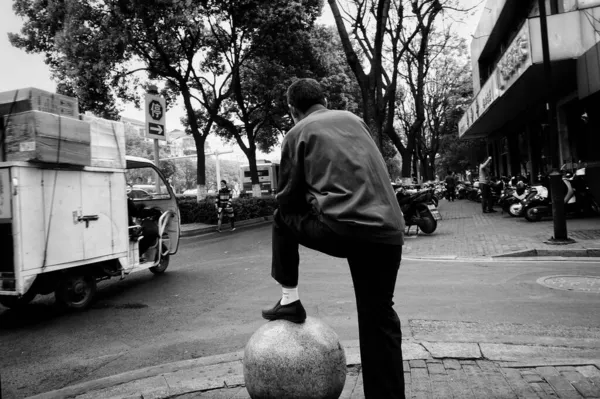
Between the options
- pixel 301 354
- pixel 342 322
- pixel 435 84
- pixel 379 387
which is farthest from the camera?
pixel 435 84

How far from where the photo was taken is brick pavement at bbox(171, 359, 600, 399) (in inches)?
108

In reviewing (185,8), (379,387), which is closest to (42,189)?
(379,387)

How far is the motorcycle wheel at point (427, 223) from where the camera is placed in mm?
11656

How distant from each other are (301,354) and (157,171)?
6.49m

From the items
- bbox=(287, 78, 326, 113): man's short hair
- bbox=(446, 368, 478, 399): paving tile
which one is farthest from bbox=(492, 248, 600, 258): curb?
bbox=(287, 78, 326, 113): man's short hair

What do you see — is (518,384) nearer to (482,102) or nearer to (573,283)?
(573,283)

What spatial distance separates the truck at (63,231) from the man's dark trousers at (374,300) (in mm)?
3771

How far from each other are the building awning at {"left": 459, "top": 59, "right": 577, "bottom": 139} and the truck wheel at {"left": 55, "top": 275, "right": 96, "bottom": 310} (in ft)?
27.3

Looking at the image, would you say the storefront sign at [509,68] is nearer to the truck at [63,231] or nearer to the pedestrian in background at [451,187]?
the pedestrian in background at [451,187]

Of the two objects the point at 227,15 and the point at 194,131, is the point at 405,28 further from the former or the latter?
the point at 194,131

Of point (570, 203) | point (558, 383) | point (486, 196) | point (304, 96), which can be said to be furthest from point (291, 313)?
point (486, 196)

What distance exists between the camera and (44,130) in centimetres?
499

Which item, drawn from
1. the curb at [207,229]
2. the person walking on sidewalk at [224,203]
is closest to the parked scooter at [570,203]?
the person walking on sidewalk at [224,203]

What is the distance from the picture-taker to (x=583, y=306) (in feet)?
15.6
